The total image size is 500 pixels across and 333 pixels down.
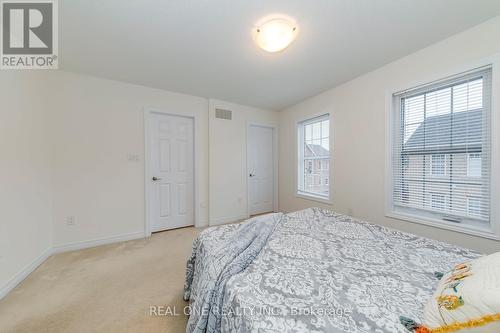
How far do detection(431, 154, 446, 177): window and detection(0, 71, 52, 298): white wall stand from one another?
14.0 feet

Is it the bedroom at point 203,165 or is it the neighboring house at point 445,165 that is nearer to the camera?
the bedroom at point 203,165

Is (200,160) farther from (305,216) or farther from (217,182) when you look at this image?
(305,216)

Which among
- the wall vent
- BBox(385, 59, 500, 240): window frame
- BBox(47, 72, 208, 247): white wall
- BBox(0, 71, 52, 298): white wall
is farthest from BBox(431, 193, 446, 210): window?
BBox(0, 71, 52, 298): white wall

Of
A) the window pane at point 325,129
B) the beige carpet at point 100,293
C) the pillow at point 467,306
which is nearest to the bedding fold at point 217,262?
the beige carpet at point 100,293

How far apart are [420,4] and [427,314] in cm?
211

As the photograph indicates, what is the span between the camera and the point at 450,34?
70.9 inches

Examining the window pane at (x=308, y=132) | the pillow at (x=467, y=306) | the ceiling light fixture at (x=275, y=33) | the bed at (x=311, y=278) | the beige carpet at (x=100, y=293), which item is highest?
the ceiling light fixture at (x=275, y=33)

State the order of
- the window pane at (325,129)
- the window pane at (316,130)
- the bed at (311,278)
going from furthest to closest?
1. the window pane at (316,130)
2. the window pane at (325,129)
3. the bed at (311,278)

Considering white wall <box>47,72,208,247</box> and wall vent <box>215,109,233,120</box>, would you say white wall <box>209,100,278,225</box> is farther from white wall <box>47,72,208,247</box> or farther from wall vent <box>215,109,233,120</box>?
white wall <box>47,72,208,247</box>

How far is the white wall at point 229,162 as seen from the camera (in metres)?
3.54

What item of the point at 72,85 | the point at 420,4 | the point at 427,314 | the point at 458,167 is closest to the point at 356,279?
the point at 427,314

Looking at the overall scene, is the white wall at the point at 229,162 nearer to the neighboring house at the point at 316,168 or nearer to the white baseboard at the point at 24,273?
the neighboring house at the point at 316,168

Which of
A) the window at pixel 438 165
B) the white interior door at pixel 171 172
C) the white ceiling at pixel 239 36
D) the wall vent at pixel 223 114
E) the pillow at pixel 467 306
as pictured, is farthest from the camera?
the wall vent at pixel 223 114

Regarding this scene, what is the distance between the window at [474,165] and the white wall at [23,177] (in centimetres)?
435
